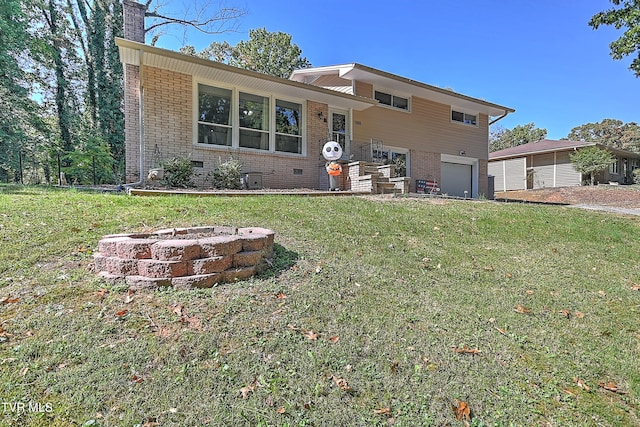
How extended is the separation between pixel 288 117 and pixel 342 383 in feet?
32.4

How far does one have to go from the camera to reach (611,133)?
4197 cm

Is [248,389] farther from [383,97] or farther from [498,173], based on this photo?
[498,173]

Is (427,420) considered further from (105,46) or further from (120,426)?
(105,46)

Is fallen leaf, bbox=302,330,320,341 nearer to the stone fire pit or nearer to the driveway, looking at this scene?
the stone fire pit

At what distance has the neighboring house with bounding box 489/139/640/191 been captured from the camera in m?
22.1

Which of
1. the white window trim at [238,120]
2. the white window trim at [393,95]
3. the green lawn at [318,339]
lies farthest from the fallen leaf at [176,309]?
the white window trim at [393,95]

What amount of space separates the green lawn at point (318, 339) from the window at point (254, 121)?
6.18 m

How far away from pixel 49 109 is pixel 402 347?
20908 millimetres

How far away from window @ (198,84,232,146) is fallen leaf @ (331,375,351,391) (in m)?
8.54

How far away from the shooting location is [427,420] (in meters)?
1.89

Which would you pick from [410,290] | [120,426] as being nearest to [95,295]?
[120,426]

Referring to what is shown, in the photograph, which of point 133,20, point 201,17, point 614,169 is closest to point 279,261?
point 133,20

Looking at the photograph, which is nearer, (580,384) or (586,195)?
(580,384)

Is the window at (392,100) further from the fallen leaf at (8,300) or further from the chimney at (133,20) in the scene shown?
the fallen leaf at (8,300)
